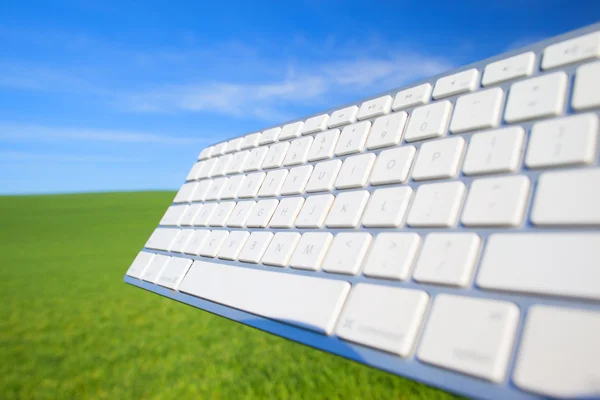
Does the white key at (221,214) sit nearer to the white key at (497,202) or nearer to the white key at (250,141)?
the white key at (250,141)

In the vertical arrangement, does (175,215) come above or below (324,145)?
below

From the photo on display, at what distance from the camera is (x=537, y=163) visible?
12.4 inches

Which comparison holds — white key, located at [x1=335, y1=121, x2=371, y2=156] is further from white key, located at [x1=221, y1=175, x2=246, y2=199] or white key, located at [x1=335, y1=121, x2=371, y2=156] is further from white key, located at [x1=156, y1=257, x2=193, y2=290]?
white key, located at [x1=156, y1=257, x2=193, y2=290]

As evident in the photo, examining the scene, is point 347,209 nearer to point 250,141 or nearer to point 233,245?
point 233,245

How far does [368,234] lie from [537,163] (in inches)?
7.0

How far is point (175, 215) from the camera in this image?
81cm

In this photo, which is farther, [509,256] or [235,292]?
[235,292]

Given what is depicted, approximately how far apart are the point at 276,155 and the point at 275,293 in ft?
1.06

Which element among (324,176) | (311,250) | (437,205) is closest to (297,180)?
(324,176)

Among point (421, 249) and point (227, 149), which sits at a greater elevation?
point (227, 149)

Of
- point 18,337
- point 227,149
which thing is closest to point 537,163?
point 227,149

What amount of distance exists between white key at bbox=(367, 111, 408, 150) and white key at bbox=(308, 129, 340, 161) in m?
0.08

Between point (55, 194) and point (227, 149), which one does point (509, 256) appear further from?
point (55, 194)

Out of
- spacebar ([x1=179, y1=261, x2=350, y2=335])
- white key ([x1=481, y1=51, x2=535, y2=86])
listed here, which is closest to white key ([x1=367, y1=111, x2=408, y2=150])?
white key ([x1=481, y1=51, x2=535, y2=86])
